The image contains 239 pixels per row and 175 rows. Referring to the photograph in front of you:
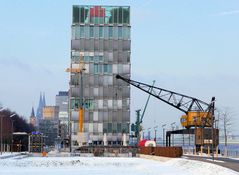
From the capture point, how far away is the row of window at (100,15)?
185 m

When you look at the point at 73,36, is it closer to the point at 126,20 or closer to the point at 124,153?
the point at 126,20

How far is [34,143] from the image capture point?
13350 centimetres

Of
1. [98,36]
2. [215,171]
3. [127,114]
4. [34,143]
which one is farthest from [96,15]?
[215,171]

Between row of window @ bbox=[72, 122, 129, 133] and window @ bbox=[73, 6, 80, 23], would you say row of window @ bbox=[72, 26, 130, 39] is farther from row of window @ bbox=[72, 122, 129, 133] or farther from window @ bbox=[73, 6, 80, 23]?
row of window @ bbox=[72, 122, 129, 133]

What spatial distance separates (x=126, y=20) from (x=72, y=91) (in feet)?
109

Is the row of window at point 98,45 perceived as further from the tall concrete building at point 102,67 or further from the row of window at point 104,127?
the row of window at point 104,127

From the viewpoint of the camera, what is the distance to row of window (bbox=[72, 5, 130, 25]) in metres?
185

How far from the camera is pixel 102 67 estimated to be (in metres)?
184

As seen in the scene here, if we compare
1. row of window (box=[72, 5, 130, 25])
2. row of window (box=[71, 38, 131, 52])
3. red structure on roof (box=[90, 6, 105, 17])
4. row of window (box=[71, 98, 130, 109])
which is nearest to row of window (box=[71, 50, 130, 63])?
row of window (box=[71, 38, 131, 52])

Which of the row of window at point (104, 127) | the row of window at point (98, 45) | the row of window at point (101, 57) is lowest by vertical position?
→ the row of window at point (104, 127)

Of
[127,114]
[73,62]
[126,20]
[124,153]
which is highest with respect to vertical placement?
[126,20]

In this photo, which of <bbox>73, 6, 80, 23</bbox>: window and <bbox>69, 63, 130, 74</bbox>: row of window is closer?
<bbox>69, 63, 130, 74</bbox>: row of window

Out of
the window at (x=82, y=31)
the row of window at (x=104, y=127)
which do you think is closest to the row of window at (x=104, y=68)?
the window at (x=82, y=31)

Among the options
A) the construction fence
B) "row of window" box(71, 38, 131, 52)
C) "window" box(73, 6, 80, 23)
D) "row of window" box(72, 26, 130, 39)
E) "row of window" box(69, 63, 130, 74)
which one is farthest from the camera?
"window" box(73, 6, 80, 23)
